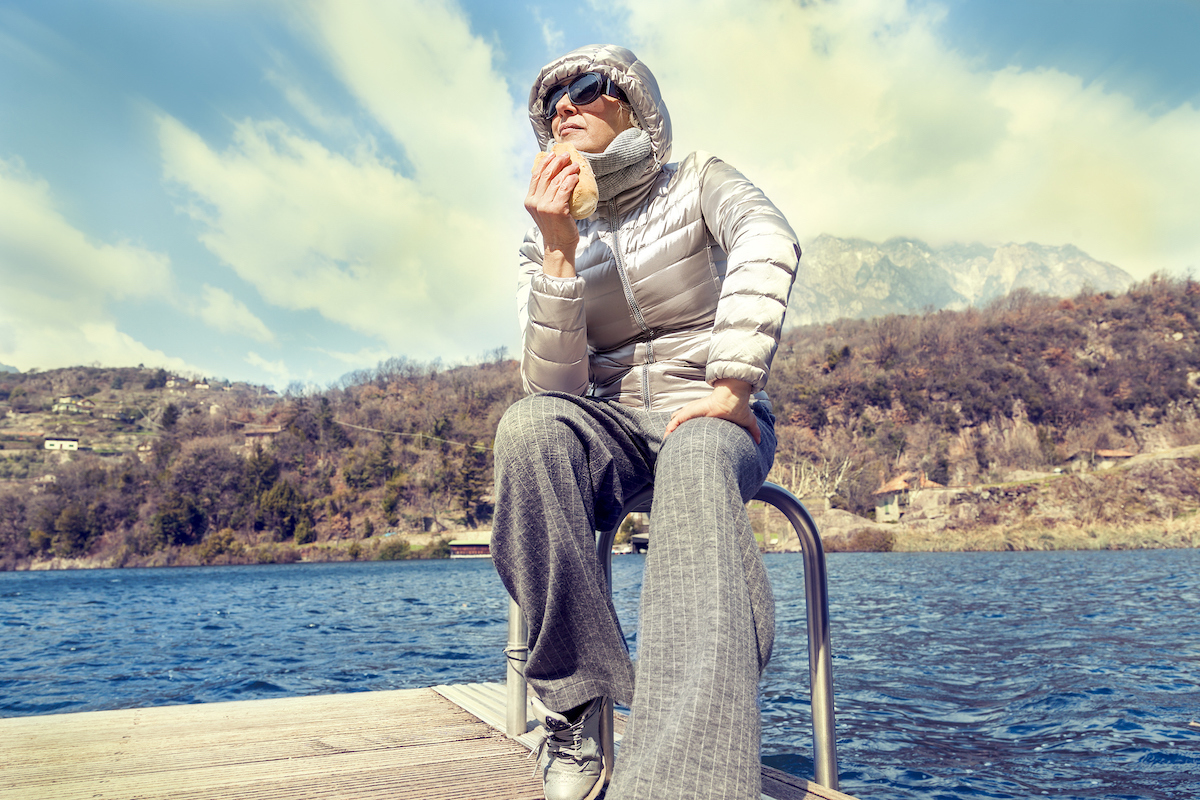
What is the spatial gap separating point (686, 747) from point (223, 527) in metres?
79.7

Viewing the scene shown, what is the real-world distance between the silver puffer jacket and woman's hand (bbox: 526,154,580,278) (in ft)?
0.15

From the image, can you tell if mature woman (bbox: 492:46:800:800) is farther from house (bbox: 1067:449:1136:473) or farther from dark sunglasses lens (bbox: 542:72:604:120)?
house (bbox: 1067:449:1136:473)

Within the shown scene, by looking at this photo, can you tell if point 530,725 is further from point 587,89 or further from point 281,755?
point 587,89

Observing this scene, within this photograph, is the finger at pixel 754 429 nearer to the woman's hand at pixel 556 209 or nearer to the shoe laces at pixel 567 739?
the woman's hand at pixel 556 209

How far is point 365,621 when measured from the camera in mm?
17875

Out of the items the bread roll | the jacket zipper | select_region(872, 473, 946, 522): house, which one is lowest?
the jacket zipper

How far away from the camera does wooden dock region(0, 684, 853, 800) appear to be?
140 cm

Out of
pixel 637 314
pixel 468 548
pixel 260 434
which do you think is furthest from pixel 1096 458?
pixel 260 434

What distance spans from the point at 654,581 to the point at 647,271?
29.9 inches

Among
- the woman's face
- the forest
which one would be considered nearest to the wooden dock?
the woman's face

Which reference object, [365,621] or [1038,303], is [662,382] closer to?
[365,621]

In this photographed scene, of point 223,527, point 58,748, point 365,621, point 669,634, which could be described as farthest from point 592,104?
point 223,527

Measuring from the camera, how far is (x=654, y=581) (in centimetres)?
99

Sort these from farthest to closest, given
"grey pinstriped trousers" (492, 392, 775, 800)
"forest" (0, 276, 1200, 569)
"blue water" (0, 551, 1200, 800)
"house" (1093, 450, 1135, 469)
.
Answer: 1. "forest" (0, 276, 1200, 569)
2. "house" (1093, 450, 1135, 469)
3. "blue water" (0, 551, 1200, 800)
4. "grey pinstriped trousers" (492, 392, 775, 800)
